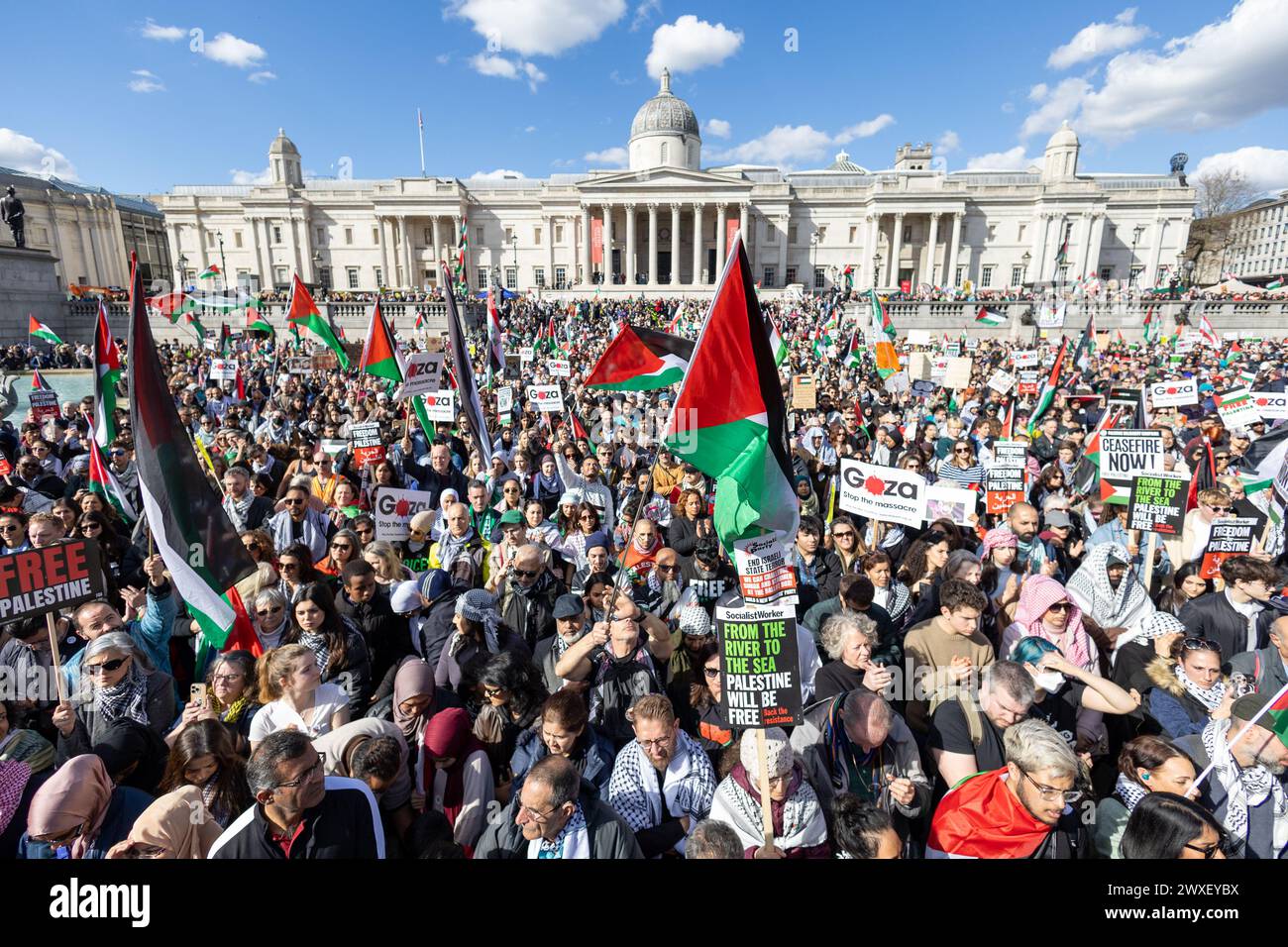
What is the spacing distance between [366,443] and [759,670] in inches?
262

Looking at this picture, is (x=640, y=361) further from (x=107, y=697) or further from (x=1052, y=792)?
(x=1052, y=792)

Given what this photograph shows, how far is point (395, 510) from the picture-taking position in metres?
6.25

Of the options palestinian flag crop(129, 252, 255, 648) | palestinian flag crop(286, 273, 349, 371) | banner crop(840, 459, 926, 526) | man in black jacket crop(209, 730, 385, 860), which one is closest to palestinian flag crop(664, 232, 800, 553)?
man in black jacket crop(209, 730, 385, 860)

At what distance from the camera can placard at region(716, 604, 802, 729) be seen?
2797 mm

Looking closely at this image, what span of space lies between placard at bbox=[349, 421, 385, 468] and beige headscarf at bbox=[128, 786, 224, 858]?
6.02m

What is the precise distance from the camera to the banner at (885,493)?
5.39 metres

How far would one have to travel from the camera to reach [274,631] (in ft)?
13.1

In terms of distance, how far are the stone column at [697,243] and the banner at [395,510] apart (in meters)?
58.3

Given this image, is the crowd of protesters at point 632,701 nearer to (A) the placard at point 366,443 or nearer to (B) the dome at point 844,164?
(A) the placard at point 366,443

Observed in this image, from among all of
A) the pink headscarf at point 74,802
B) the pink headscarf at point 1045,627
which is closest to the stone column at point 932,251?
the pink headscarf at point 1045,627

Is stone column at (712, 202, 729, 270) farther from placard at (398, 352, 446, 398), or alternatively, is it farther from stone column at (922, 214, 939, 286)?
placard at (398, 352, 446, 398)

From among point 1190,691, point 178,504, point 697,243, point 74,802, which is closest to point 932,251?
point 697,243
